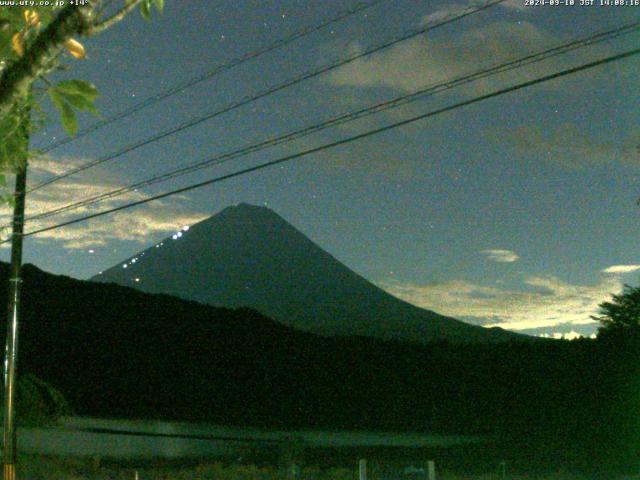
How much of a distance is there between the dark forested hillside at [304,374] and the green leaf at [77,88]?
26.6 metres

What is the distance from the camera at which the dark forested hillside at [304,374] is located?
3581 centimetres

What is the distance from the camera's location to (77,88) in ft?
12.3

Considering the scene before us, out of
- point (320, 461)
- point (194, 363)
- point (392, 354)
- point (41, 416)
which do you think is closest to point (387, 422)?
point (392, 354)

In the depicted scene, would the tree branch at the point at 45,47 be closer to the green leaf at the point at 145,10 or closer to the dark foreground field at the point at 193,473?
the green leaf at the point at 145,10

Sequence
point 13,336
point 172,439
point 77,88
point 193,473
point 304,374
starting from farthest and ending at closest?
point 304,374 < point 172,439 < point 193,473 < point 13,336 < point 77,88

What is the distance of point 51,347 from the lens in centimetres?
4809

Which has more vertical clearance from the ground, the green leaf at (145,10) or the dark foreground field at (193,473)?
the green leaf at (145,10)

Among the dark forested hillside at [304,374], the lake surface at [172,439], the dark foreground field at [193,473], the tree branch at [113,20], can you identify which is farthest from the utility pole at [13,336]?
the dark forested hillside at [304,374]

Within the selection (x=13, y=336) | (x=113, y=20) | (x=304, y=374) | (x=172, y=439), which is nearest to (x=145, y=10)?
(x=113, y=20)

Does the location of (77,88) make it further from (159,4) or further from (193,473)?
(193,473)

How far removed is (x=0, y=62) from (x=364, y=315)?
168 metres

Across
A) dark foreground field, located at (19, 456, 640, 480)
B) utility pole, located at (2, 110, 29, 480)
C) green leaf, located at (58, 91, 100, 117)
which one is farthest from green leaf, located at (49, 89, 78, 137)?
dark foreground field, located at (19, 456, 640, 480)

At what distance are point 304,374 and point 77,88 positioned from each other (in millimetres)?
43126

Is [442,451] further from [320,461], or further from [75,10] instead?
[75,10]
